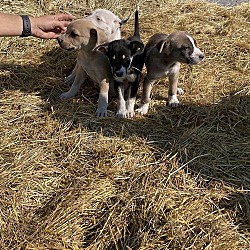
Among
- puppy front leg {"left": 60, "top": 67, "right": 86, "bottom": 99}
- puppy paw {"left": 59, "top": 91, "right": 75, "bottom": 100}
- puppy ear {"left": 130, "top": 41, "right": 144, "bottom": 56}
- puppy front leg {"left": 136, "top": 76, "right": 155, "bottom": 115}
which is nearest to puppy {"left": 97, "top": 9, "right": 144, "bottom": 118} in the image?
puppy ear {"left": 130, "top": 41, "right": 144, "bottom": 56}

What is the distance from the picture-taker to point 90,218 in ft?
11.4

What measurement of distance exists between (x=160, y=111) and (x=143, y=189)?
1545 millimetres

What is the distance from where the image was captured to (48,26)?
477cm

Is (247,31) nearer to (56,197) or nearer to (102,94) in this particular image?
(102,94)

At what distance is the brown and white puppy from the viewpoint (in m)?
4.74

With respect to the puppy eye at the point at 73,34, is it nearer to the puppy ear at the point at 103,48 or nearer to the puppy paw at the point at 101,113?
the puppy ear at the point at 103,48

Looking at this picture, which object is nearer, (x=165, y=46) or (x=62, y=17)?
(x=165, y=46)

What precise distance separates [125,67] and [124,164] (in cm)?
119

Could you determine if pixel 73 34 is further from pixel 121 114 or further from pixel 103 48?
pixel 121 114

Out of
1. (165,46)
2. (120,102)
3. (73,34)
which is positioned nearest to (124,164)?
(120,102)

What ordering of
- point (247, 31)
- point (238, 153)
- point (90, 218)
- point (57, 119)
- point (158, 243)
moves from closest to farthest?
point (158, 243)
point (90, 218)
point (238, 153)
point (57, 119)
point (247, 31)

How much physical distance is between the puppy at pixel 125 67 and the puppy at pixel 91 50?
149mm

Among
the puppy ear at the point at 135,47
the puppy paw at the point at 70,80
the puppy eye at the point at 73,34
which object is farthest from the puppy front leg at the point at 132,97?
the puppy paw at the point at 70,80

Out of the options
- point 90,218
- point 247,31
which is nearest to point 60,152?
point 90,218
